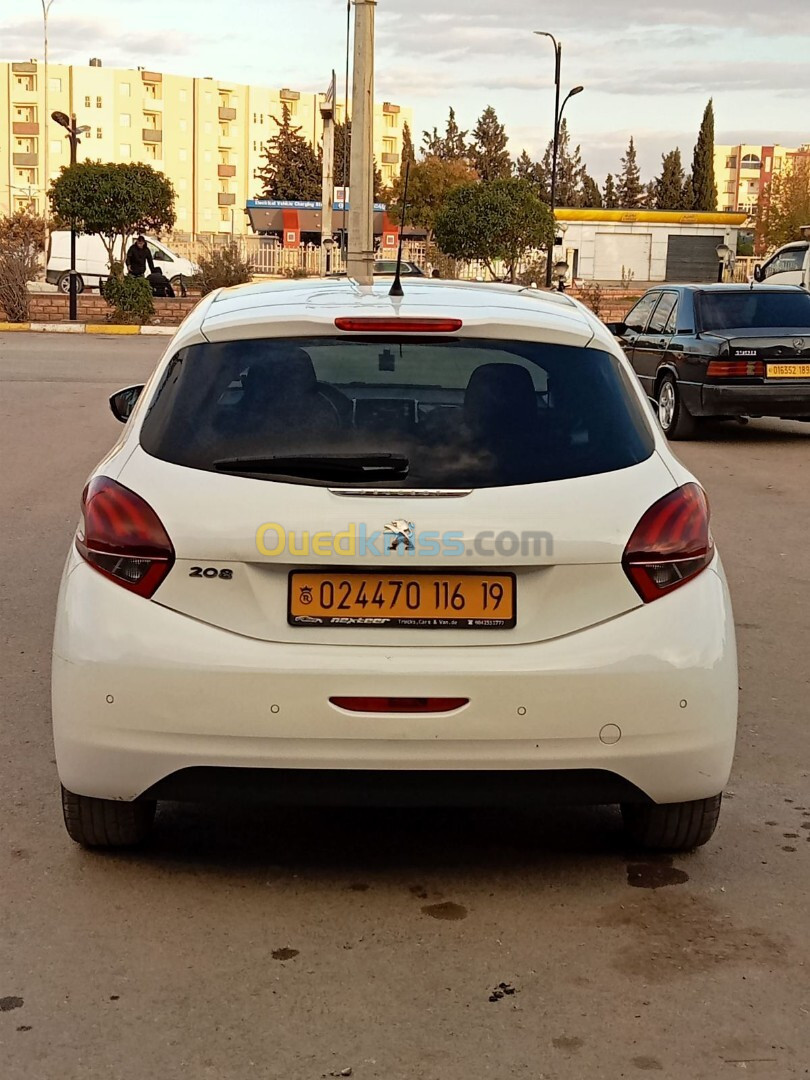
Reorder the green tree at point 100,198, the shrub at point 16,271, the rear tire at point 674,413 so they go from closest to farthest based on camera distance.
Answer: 1. the rear tire at point 674,413
2. the shrub at point 16,271
3. the green tree at point 100,198

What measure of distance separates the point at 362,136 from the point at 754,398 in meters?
9.96

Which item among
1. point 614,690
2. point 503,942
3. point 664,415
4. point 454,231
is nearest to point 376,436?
point 614,690

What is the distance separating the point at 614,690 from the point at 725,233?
278 ft

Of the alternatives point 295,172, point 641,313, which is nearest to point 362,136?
point 641,313

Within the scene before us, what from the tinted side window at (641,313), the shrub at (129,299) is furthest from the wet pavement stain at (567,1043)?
the shrub at (129,299)

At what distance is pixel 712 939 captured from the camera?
3.86 m

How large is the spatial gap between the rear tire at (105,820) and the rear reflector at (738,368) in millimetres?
11353

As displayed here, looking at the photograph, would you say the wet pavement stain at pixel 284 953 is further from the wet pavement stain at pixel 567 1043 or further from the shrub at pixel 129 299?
the shrub at pixel 129 299

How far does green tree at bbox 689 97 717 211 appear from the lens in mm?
120312

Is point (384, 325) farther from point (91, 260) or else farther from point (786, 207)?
point (786, 207)

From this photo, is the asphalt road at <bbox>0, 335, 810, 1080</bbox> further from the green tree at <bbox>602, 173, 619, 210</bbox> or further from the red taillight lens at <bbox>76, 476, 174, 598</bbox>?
the green tree at <bbox>602, 173, 619, 210</bbox>

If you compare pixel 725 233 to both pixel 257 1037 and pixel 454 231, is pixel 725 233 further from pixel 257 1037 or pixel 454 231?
pixel 257 1037

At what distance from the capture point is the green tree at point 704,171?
120 metres

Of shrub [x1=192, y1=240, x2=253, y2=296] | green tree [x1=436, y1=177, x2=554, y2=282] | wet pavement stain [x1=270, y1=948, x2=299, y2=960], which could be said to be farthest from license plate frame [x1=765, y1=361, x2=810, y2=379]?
green tree [x1=436, y1=177, x2=554, y2=282]
